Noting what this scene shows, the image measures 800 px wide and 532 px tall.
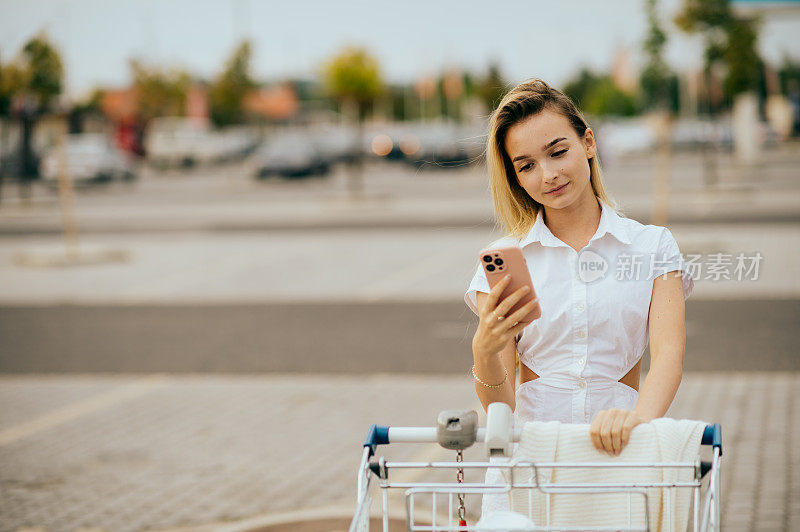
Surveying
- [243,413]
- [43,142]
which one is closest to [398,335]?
[243,413]

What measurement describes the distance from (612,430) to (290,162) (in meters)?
34.5

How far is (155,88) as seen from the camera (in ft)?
159

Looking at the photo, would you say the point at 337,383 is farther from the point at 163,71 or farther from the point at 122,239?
the point at 163,71

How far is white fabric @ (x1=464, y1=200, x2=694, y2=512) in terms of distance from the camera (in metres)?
2.37

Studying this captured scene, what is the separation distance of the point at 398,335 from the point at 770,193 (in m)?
15.5

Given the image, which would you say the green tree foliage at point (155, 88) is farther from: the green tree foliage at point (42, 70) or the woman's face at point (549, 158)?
the woman's face at point (549, 158)

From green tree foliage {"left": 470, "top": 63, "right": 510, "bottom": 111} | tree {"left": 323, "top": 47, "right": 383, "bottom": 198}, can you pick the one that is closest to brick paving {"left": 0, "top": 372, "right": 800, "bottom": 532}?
tree {"left": 323, "top": 47, "right": 383, "bottom": 198}

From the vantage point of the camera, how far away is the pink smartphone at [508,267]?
203 centimetres

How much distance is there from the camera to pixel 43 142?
144 feet

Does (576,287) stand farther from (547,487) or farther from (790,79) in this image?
(790,79)

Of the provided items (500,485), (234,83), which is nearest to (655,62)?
(500,485)

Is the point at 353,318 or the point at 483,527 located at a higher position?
the point at 483,527

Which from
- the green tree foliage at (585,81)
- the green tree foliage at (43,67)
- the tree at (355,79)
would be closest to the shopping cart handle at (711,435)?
the green tree foliage at (43,67)

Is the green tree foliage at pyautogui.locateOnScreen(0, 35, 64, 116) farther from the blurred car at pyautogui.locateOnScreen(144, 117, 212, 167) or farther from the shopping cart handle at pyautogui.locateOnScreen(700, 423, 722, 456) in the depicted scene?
the blurred car at pyautogui.locateOnScreen(144, 117, 212, 167)
